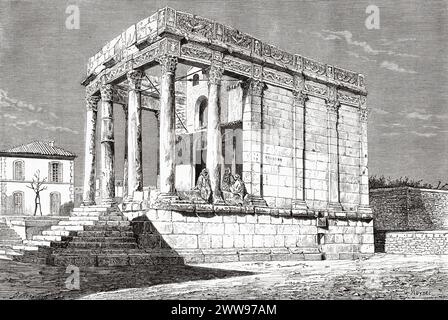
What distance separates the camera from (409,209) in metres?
29.9

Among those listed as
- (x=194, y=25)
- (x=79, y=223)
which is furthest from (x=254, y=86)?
(x=79, y=223)

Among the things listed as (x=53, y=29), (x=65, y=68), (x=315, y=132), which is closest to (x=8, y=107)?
(x=65, y=68)

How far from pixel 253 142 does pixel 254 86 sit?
179cm

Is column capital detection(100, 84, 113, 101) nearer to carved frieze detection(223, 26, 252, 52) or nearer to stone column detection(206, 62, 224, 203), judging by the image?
stone column detection(206, 62, 224, 203)

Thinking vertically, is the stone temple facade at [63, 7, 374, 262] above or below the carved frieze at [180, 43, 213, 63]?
below

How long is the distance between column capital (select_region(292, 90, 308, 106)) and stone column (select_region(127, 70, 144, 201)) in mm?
5300

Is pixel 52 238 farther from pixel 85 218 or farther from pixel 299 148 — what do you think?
Answer: pixel 299 148

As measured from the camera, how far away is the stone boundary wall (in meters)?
29.9

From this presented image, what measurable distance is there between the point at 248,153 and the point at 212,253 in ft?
12.0

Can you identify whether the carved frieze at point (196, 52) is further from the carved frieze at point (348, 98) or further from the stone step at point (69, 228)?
the carved frieze at point (348, 98)

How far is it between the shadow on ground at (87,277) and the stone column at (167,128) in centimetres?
257

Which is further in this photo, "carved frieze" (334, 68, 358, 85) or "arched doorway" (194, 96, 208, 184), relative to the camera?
"arched doorway" (194, 96, 208, 184)

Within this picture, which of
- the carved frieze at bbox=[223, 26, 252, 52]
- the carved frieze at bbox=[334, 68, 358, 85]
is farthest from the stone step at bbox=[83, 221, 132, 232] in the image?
the carved frieze at bbox=[334, 68, 358, 85]
